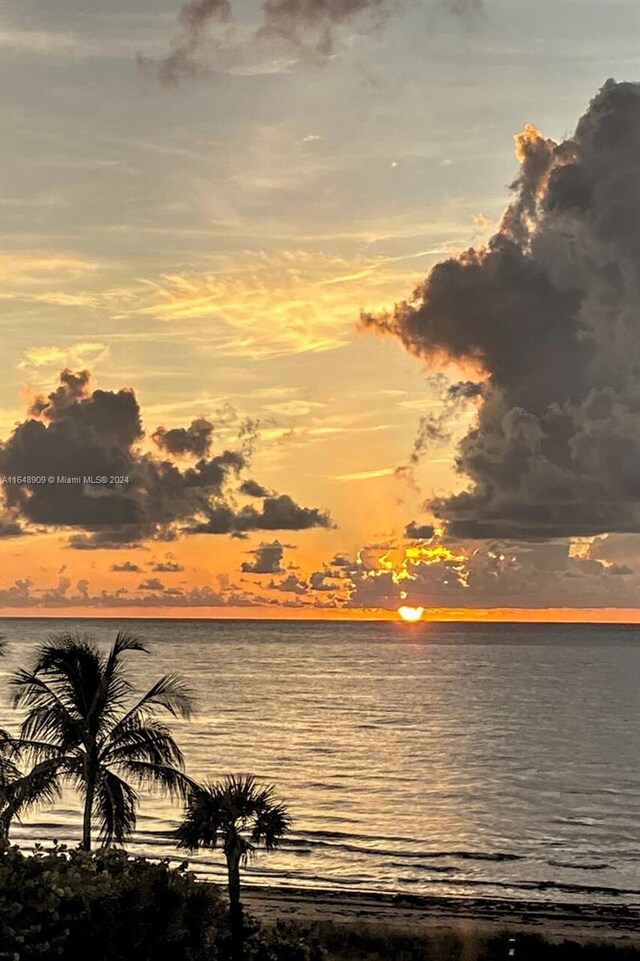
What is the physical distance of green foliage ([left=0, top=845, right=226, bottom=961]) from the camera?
18.5 meters

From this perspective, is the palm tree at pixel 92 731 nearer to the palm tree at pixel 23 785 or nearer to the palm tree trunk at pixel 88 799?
the palm tree trunk at pixel 88 799

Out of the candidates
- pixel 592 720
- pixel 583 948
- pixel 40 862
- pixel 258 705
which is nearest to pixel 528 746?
pixel 592 720

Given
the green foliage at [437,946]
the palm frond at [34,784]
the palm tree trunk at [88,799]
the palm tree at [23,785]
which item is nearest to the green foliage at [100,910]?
the palm tree trunk at [88,799]

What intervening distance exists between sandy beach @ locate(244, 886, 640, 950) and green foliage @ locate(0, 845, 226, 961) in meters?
16.4

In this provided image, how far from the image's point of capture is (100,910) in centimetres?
1955

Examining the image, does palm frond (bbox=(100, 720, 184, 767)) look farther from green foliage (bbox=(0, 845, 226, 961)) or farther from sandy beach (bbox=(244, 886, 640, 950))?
sandy beach (bbox=(244, 886, 640, 950))

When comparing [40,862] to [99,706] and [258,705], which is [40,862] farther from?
[258,705]

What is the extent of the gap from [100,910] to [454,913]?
23.4 metres

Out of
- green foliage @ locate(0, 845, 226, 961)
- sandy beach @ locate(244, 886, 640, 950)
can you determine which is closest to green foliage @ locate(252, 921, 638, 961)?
sandy beach @ locate(244, 886, 640, 950)

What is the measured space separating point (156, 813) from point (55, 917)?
42.0m

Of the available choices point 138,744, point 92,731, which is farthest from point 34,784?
point 138,744

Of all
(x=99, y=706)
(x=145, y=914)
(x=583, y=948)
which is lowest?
(x=583, y=948)

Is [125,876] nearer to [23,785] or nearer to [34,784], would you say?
[23,785]

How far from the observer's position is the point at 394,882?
1795 inches
